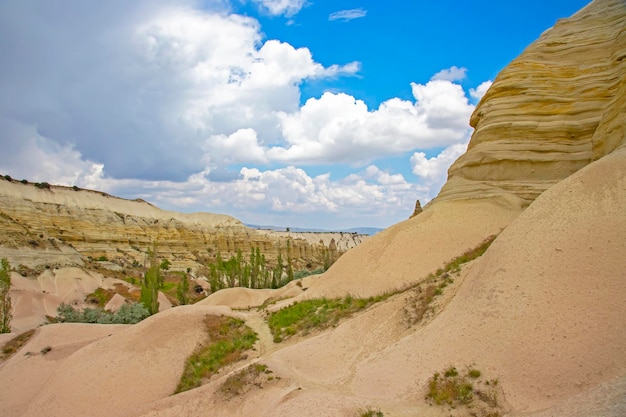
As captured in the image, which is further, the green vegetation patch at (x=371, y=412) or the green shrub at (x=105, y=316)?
the green shrub at (x=105, y=316)

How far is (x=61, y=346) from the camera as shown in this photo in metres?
21.9

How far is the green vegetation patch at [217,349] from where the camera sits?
17.7 metres

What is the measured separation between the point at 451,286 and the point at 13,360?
64.5ft

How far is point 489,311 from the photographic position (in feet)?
39.0

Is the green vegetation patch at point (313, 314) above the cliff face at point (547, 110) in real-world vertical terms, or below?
below

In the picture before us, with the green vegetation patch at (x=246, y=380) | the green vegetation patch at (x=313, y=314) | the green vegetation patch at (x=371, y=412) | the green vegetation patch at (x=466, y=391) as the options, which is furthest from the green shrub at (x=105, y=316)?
the green vegetation patch at (x=466, y=391)

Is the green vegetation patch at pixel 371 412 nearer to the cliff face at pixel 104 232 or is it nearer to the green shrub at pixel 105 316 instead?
the green shrub at pixel 105 316

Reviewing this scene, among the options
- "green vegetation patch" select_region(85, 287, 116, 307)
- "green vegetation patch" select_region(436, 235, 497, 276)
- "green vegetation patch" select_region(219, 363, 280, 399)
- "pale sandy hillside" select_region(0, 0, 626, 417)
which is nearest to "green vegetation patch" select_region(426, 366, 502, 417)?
"pale sandy hillside" select_region(0, 0, 626, 417)

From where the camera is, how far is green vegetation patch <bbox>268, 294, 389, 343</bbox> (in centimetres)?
1882

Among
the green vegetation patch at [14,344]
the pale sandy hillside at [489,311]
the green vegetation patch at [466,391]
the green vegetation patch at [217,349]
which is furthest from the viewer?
the green vegetation patch at [14,344]

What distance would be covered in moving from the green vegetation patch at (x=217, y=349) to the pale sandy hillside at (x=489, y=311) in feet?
1.57

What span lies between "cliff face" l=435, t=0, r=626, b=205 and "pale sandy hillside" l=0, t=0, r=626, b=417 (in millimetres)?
71

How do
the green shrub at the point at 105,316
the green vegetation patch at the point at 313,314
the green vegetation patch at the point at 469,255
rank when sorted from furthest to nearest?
1. the green shrub at the point at 105,316
2. the green vegetation patch at the point at 313,314
3. the green vegetation patch at the point at 469,255

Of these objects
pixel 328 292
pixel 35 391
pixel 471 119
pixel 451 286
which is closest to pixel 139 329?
pixel 35 391
